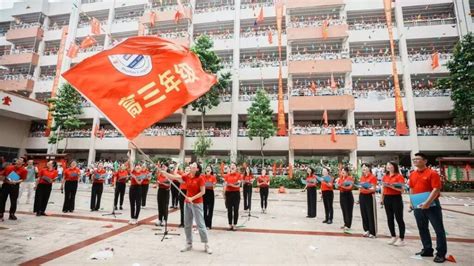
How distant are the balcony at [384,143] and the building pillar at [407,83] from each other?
474 millimetres

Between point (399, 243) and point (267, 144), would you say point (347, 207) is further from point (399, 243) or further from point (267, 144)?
point (267, 144)

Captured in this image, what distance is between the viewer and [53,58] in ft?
95.6

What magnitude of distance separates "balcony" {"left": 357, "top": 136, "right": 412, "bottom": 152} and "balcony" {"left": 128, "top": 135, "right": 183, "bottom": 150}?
15.2 metres

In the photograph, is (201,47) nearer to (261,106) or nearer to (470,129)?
(261,106)

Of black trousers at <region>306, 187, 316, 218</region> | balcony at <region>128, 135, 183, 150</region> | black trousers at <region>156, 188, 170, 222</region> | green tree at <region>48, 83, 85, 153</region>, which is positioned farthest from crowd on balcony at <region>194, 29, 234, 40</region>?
black trousers at <region>156, 188, 170, 222</region>

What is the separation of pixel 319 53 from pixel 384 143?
9.73 meters

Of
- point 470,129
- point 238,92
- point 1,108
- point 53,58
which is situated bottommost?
point 470,129

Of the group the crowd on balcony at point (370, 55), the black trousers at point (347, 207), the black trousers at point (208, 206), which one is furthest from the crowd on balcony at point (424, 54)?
the black trousers at point (208, 206)

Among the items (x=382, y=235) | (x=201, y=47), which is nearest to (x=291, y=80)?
(x=201, y=47)

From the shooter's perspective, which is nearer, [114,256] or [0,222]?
[114,256]

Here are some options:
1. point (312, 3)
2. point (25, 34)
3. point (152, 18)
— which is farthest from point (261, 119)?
point (25, 34)

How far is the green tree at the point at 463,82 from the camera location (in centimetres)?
1831

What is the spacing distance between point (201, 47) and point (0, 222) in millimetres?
16735

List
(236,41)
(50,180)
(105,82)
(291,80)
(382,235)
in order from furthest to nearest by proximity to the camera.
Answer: (236,41) < (291,80) < (50,180) < (382,235) < (105,82)
